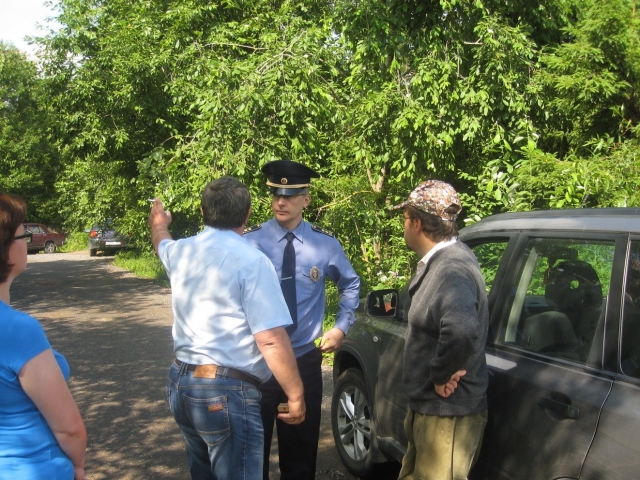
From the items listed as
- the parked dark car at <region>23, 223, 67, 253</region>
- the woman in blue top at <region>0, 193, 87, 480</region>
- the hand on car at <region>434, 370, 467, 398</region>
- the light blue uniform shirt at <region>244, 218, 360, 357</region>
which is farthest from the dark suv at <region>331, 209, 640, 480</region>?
the parked dark car at <region>23, 223, 67, 253</region>

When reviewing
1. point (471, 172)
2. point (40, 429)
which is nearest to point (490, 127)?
point (471, 172)

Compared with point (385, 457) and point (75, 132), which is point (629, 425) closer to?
point (385, 457)

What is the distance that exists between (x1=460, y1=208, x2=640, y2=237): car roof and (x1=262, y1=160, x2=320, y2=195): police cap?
92 cm

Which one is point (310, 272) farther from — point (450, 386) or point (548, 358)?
point (548, 358)

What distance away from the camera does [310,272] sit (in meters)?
3.63

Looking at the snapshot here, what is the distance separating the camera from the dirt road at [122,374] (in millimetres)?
4992

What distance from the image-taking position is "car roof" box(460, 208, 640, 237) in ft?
8.39

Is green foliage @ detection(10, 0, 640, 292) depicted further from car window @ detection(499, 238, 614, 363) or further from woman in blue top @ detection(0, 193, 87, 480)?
woman in blue top @ detection(0, 193, 87, 480)

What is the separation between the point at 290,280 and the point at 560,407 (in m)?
1.56

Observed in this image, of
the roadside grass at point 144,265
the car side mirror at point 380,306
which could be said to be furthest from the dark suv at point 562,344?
the roadside grass at point 144,265

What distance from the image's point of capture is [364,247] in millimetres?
9695

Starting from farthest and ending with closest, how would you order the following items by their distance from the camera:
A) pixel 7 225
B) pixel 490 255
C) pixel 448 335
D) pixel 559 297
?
1. pixel 490 255
2. pixel 559 297
3. pixel 448 335
4. pixel 7 225

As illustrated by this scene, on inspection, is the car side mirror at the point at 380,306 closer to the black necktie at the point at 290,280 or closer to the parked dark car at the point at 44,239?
the black necktie at the point at 290,280

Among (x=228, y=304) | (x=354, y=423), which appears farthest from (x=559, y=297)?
(x=354, y=423)
